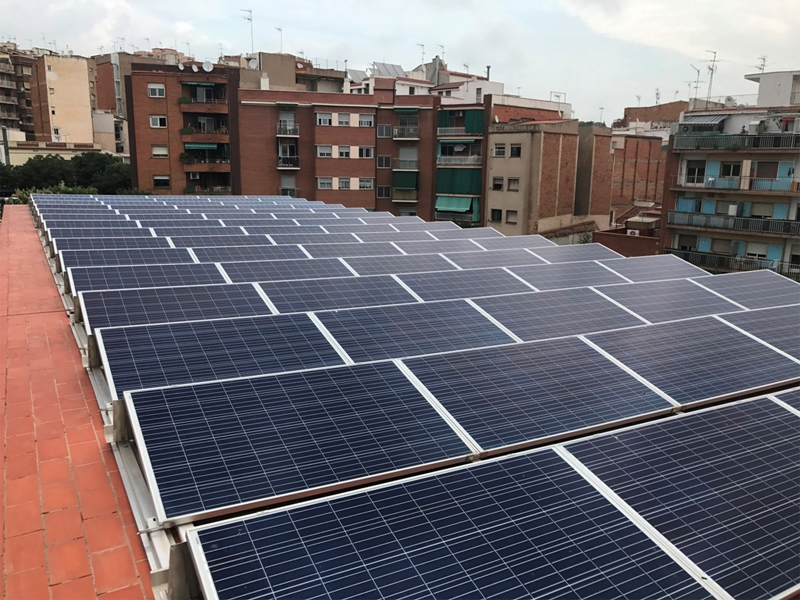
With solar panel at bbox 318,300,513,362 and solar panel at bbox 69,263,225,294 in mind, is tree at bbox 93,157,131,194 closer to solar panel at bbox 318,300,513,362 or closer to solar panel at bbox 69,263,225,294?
solar panel at bbox 69,263,225,294

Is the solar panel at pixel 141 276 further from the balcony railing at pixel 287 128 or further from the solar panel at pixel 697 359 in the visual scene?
the balcony railing at pixel 287 128

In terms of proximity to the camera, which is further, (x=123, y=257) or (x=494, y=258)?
(x=494, y=258)

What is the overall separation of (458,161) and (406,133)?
22.2 ft

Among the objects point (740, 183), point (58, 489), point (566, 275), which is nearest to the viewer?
point (58, 489)

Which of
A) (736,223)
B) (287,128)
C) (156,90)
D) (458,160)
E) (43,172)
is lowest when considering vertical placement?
(736,223)

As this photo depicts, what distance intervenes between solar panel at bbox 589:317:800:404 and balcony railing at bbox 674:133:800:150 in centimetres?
4286

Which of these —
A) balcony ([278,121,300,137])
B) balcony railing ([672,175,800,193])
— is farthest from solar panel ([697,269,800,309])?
balcony ([278,121,300,137])

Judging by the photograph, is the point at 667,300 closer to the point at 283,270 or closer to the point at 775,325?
the point at 775,325

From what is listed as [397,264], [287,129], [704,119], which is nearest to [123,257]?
[397,264]

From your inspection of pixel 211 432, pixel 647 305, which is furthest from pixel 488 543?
pixel 647 305

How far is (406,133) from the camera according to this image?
228ft

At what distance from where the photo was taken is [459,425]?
7086 mm

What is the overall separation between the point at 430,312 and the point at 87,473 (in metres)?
6.27

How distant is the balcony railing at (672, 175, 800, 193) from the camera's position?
4641 centimetres
